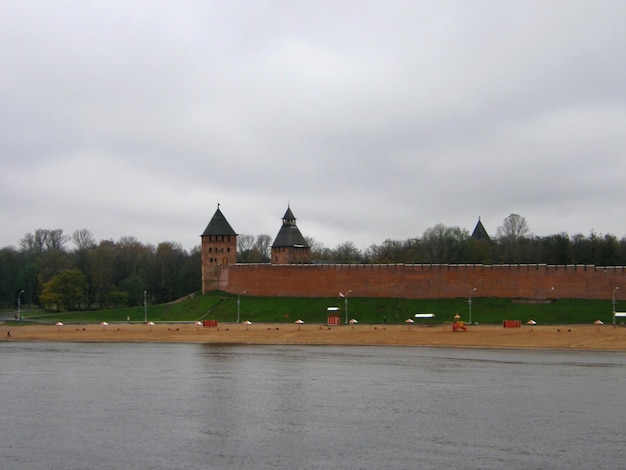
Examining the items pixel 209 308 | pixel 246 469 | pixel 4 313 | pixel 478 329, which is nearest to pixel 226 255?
pixel 209 308

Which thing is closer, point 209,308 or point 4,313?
point 209,308

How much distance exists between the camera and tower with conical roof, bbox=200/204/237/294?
6844cm

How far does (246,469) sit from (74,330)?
38.6m

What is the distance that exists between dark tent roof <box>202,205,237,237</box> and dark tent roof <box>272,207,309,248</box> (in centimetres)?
431

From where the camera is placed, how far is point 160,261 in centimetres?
A: 8550

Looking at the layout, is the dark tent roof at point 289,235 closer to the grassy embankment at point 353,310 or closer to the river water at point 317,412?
the grassy embankment at point 353,310

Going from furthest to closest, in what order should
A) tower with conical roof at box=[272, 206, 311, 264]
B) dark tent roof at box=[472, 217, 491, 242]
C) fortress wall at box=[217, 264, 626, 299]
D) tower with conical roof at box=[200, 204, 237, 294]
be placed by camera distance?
dark tent roof at box=[472, 217, 491, 242] < tower with conical roof at box=[272, 206, 311, 264] < tower with conical roof at box=[200, 204, 237, 294] < fortress wall at box=[217, 264, 626, 299]

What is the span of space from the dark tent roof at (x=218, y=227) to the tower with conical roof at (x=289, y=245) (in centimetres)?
430

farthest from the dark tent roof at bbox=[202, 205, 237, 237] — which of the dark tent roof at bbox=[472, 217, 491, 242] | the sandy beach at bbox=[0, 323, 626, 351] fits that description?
the dark tent roof at bbox=[472, 217, 491, 242]

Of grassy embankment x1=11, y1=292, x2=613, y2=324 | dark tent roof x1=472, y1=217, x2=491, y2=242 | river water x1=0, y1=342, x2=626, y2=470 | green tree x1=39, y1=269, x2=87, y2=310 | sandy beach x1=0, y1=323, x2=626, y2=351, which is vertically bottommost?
river water x1=0, y1=342, x2=626, y2=470

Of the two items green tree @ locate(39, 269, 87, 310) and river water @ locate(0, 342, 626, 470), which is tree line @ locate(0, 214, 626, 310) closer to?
green tree @ locate(39, 269, 87, 310)

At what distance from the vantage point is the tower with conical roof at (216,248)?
225 feet

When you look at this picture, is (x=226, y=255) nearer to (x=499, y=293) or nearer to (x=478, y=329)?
(x=499, y=293)

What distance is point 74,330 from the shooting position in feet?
172
